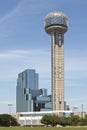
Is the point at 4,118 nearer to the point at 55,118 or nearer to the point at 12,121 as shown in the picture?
the point at 12,121

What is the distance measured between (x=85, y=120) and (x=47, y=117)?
18119 millimetres

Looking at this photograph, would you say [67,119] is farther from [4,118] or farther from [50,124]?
[4,118]

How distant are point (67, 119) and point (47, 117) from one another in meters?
11.4

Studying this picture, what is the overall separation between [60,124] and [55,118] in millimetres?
4668

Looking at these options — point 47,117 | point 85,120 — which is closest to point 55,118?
point 47,117

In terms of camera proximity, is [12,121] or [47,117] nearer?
[47,117]

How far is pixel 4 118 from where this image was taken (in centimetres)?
18088

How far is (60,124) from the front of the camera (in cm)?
17938

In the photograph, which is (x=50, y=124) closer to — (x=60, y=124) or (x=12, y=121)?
(x=60, y=124)

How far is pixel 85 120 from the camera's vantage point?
181500 millimetres

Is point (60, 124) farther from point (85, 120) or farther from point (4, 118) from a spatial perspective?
point (4, 118)

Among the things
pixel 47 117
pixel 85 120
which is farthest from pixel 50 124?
pixel 85 120

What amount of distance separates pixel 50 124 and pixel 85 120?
16.4 m

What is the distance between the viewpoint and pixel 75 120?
181625 millimetres
